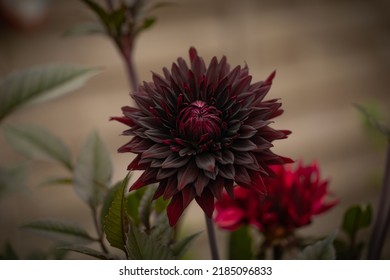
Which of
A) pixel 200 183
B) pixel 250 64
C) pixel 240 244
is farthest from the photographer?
pixel 250 64

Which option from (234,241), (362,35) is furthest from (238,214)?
(362,35)

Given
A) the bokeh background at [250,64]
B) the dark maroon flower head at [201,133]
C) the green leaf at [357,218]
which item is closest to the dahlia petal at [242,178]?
the dark maroon flower head at [201,133]

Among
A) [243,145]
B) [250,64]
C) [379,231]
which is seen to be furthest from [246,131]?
[250,64]

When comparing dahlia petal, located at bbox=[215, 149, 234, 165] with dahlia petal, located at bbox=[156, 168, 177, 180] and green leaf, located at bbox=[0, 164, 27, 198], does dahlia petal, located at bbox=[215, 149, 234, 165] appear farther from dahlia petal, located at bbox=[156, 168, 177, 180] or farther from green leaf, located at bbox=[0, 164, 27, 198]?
green leaf, located at bbox=[0, 164, 27, 198]

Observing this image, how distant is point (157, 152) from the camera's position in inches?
7.3

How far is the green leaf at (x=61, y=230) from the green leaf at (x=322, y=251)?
3.8 inches

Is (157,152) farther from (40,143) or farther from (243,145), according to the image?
(40,143)

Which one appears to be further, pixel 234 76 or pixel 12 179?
pixel 12 179

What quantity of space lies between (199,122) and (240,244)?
11 centimetres

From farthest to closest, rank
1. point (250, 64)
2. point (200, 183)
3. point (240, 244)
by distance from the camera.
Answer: point (250, 64), point (240, 244), point (200, 183)

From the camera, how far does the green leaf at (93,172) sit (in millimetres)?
270

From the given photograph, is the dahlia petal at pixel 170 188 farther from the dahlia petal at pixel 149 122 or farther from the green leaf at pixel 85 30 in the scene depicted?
the green leaf at pixel 85 30

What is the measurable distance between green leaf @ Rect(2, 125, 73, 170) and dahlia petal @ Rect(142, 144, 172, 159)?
135mm

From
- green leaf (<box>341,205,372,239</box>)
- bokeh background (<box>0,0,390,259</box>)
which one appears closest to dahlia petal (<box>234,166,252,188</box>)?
green leaf (<box>341,205,372,239</box>)
